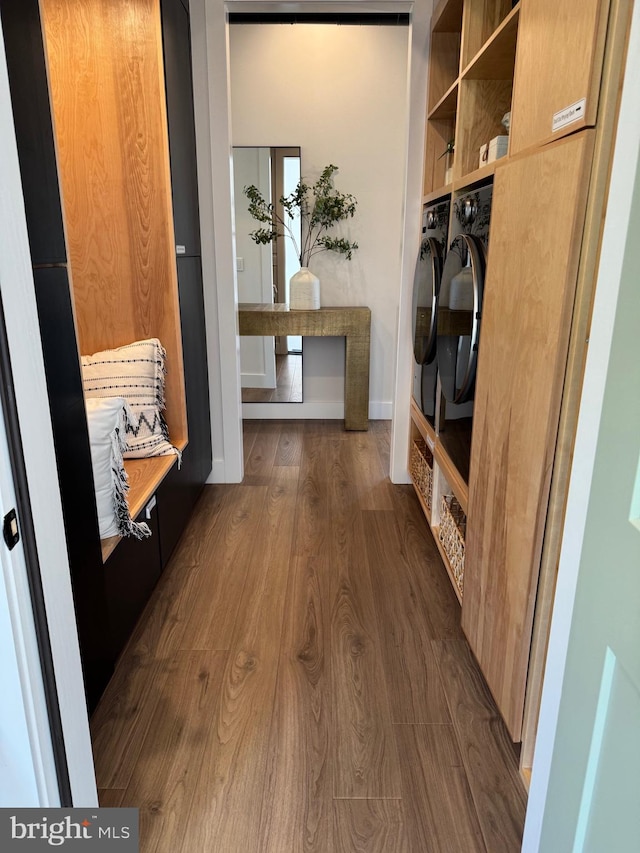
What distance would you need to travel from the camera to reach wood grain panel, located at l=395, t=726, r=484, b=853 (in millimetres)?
1382

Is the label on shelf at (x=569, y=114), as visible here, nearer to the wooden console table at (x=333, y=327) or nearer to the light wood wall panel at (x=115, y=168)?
the light wood wall panel at (x=115, y=168)

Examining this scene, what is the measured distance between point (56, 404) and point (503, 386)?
1.10 meters

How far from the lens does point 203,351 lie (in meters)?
3.12

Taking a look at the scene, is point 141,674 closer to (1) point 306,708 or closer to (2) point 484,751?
(1) point 306,708

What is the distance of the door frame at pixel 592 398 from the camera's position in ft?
Answer: 2.64

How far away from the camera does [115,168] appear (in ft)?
8.08

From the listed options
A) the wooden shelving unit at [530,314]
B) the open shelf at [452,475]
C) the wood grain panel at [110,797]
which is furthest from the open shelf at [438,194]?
the wood grain panel at [110,797]

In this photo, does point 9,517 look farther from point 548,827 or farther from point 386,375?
point 386,375

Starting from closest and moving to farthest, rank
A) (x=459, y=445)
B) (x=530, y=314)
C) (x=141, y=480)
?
(x=530, y=314) → (x=459, y=445) → (x=141, y=480)

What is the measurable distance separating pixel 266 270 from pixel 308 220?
18.2 inches

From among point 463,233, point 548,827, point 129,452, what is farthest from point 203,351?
point 548,827

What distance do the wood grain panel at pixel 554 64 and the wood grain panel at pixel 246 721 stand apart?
1.67m

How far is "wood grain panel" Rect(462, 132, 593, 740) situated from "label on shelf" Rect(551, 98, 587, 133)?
41mm

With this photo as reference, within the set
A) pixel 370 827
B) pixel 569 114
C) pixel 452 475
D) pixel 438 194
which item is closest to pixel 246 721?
pixel 370 827
